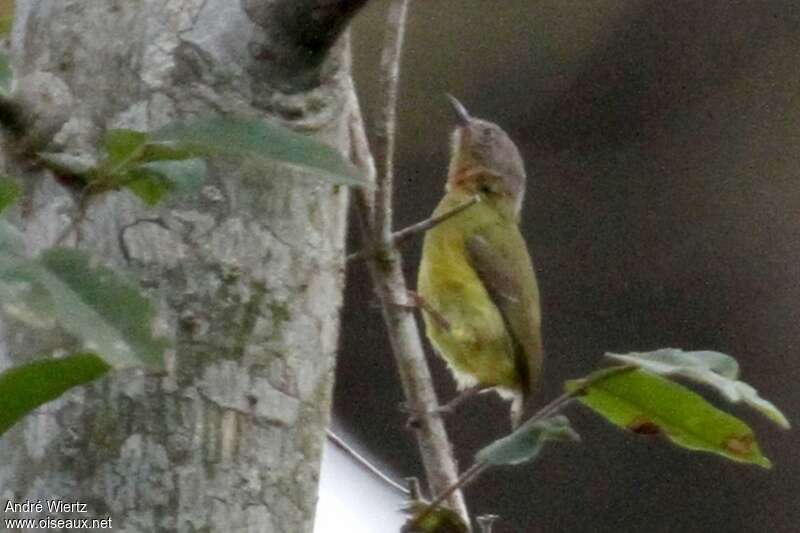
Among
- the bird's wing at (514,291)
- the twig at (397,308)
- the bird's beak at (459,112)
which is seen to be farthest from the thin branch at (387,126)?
the bird's beak at (459,112)

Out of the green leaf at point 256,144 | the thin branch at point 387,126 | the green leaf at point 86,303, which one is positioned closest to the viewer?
the green leaf at point 86,303

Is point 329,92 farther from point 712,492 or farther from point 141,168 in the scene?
point 712,492

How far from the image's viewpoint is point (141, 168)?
0.82 meters

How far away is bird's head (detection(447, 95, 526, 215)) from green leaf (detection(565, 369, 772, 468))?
6.48 ft

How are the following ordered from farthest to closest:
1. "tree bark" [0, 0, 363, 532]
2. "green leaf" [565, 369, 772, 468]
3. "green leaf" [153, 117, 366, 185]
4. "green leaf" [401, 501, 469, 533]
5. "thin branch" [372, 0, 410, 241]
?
1. "thin branch" [372, 0, 410, 241]
2. "green leaf" [401, 501, 469, 533]
3. "green leaf" [565, 369, 772, 468]
4. "tree bark" [0, 0, 363, 532]
5. "green leaf" [153, 117, 366, 185]

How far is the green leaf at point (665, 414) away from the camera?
3.83 feet

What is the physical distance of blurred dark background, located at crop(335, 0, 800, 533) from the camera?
294 centimetres

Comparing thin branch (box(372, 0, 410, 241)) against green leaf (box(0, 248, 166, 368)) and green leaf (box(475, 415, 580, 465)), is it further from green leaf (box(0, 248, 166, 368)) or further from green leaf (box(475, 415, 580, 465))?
green leaf (box(0, 248, 166, 368))

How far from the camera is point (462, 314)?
9.71ft

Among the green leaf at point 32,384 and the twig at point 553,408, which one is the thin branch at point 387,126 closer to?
the twig at point 553,408

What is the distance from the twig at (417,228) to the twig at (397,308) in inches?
0.4

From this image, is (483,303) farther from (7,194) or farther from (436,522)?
(7,194)

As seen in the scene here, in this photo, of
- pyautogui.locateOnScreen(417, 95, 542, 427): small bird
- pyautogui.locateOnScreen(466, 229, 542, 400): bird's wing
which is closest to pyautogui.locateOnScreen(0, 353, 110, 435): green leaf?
pyautogui.locateOnScreen(417, 95, 542, 427): small bird

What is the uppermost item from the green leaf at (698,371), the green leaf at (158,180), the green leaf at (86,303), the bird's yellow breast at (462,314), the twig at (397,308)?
the green leaf at (86,303)
